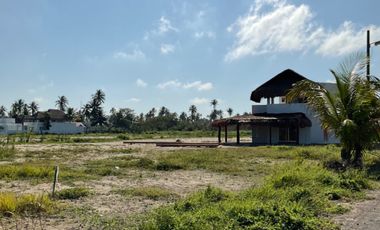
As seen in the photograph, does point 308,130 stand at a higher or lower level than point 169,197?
higher

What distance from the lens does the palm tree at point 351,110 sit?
15.0m

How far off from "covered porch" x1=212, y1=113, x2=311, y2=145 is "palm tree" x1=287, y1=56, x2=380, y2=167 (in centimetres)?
2106

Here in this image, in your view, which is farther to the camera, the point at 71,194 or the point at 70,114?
the point at 70,114

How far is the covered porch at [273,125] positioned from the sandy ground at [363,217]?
91.9 feet

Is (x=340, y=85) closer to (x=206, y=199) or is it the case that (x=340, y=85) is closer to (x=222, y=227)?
(x=206, y=199)

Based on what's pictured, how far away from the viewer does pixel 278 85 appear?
40125mm

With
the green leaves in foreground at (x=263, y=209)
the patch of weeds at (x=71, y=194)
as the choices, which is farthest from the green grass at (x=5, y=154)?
the green leaves in foreground at (x=263, y=209)

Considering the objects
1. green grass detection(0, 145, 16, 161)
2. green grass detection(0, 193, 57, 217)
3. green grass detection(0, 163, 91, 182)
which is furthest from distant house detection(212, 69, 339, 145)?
green grass detection(0, 193, 57, 217)

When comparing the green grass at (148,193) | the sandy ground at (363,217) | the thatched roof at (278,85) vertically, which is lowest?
the sandy ground at (363,217)

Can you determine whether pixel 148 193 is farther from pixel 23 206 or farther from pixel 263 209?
pixel 263 209

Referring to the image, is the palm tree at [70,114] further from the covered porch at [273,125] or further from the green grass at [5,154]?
the green grass at [5,154]

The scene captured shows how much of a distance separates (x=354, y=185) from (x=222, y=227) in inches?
238

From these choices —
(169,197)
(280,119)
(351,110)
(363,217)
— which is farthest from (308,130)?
(363,217)

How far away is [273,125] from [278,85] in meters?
4.27
